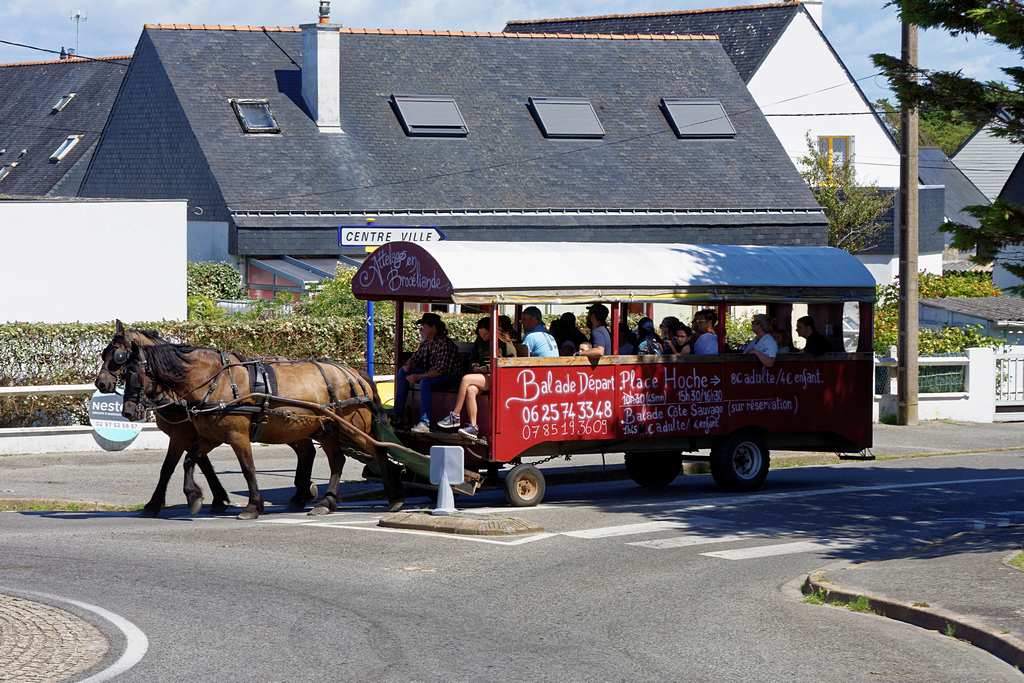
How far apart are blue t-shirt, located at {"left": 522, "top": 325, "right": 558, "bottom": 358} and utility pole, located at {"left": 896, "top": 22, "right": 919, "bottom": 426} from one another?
36.0 feet

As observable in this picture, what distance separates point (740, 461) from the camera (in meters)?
14.6

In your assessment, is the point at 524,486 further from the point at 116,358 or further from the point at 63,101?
the point at 63,101

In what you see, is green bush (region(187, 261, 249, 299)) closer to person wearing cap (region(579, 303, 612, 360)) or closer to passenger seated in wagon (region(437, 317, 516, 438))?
person wearing cap (region(579, 303, 612, 360))

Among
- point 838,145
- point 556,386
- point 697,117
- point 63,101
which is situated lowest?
point 556,386

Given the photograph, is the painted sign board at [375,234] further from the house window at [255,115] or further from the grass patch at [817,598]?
the house window at [255,115]

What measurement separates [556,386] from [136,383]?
4.20 meters

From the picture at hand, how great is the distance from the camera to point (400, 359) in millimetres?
14219

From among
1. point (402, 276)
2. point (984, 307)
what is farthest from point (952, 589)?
point (984, 307)

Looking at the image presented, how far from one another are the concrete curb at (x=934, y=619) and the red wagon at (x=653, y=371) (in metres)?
4.07

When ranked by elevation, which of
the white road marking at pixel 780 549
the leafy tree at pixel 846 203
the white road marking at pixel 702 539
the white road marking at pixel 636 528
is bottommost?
the white road marking at pixel 780 549

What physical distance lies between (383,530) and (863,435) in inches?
252

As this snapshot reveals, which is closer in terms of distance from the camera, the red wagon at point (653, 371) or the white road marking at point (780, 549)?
the white road marking at point (780, 549)

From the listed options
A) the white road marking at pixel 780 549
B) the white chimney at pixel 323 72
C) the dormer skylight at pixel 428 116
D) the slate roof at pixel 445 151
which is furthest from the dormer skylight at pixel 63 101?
the white road marking at pixel 780 549

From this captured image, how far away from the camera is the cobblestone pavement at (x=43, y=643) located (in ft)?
22.5
